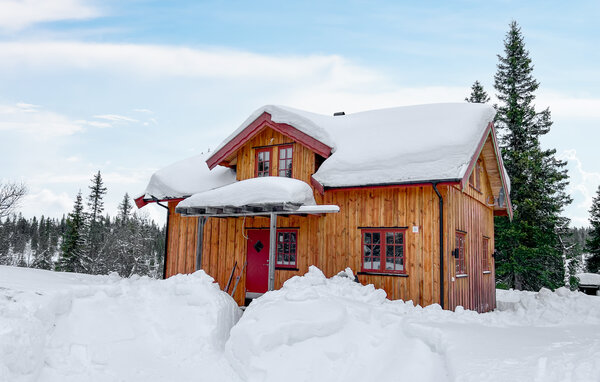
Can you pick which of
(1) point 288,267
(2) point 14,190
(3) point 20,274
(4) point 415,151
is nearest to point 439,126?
(4) point 415,151

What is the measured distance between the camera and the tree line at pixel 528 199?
22.8 metres

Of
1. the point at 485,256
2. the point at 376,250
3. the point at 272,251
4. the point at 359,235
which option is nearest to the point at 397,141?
Result: the point at 359,235

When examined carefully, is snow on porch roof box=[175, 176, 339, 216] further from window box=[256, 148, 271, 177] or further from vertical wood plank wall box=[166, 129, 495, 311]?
window box=[256, 148, 271, 177]

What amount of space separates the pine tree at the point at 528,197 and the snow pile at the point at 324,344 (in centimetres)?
1784

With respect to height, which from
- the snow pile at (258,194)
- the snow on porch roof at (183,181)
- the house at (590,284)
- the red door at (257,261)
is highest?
the snow on porch roof at (183,181)

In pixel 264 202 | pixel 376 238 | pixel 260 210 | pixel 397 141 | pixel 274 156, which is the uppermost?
pixel 397 141

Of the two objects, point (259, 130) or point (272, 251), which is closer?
point (272, 251)

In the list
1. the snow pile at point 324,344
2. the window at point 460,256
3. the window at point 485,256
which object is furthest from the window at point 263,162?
the window at point 485,256

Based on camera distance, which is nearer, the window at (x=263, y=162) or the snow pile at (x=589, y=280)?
the window at (x=263, y=162)

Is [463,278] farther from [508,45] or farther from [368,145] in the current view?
[508,45]

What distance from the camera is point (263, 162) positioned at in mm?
13250

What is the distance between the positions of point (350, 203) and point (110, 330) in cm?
657

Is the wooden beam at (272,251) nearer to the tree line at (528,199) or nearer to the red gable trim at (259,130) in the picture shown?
the red gable trim at (259,130)

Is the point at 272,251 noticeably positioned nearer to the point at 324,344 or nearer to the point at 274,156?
the point at 274,156
